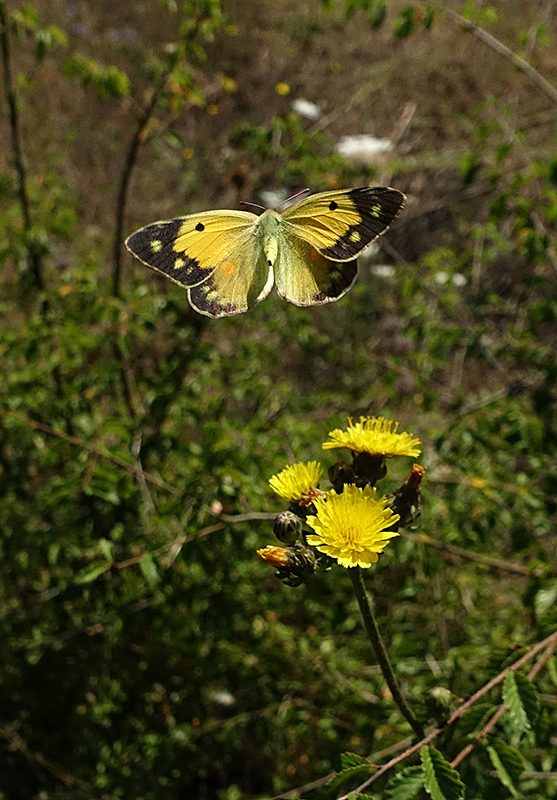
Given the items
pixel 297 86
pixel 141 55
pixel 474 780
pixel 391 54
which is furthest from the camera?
pixel 391 54

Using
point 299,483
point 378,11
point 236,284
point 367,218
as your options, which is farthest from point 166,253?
point 378,11

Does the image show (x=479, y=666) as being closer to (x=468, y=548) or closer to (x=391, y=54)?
(x=468, y=548)

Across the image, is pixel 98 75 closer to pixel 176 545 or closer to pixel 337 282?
pixel 337 282

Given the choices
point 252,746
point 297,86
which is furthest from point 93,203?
point 252,746

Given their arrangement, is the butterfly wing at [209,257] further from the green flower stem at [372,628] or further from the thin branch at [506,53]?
the thin branch at [506,53]

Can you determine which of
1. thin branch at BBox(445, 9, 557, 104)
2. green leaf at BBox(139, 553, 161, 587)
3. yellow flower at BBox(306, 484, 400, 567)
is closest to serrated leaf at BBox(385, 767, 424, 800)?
yellow flower at BBox(306, 484, 400, 567)

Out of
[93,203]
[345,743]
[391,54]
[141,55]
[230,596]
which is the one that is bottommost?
[345,743]
